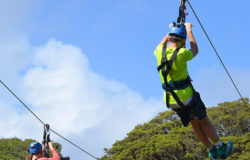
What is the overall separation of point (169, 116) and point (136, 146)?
16.7 ft

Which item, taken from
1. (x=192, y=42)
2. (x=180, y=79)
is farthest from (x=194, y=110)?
(x=192, y=42)

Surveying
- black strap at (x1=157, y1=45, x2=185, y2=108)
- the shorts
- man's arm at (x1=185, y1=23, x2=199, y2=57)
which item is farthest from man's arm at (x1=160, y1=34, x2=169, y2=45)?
the shorts

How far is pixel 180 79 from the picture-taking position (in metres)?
5.03

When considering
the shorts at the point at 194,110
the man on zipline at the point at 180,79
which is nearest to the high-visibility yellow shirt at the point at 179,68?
the man on zipline at the point at 180,79

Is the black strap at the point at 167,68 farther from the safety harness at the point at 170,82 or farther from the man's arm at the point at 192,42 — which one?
the man's arm at the point at 192,42

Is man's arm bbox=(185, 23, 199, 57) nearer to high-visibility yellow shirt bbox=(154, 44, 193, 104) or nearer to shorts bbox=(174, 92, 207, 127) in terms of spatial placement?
high-visibility yellow shirt bbox=(154, 44, 193, 104)

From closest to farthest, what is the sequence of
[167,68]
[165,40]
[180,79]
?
[167,68] < [180,79] < [165,40]

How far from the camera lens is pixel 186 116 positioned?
528 centimetres

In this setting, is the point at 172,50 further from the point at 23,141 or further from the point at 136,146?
the point at 23,141

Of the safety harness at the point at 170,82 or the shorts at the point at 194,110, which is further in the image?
the shorts at the point at 194,110

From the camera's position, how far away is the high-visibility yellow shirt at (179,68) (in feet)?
15.9

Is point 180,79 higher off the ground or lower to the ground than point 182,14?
lower

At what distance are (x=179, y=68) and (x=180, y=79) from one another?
17 cm

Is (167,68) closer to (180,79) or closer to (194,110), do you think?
(180,79)
